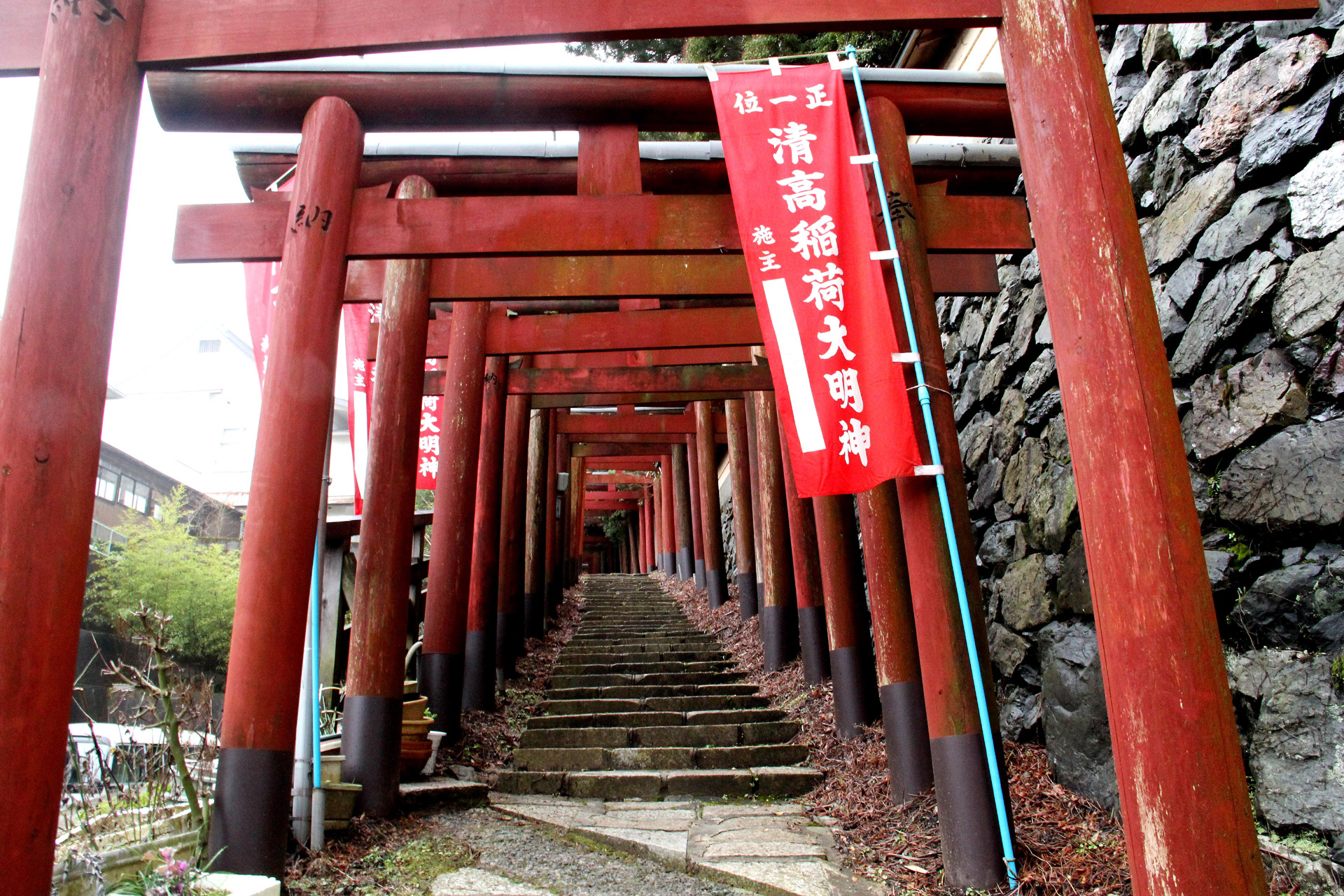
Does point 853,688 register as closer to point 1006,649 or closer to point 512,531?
point 1006,649

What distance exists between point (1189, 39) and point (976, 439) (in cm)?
323

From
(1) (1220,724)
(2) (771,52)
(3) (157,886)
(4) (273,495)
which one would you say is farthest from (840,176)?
(2) (771,52)

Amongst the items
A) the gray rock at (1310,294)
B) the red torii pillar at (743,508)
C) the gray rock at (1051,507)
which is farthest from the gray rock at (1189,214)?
the red torii pillar at (743,508)

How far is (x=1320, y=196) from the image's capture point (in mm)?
3574

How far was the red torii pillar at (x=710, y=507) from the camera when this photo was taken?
14.5 m

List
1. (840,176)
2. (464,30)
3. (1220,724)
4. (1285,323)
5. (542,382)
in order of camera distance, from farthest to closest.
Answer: (542,382), (840,176), (464,30), (1285,323), (1220,724)

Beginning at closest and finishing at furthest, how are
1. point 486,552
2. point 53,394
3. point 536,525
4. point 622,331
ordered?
point 53,394 < point 622,331 < point 486,552 < point 536,525

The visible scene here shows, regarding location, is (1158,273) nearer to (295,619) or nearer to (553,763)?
(295,619)

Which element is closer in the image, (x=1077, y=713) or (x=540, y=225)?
(x=540, y=225)

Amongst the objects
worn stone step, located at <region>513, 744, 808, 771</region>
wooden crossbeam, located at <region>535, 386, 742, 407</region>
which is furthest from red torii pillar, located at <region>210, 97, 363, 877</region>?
wooden crossbeam, located at <region>535, 386, 742, 407</region>

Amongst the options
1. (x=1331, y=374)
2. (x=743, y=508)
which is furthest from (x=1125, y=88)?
(x=743, y=508)

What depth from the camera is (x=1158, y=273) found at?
15.4 feet

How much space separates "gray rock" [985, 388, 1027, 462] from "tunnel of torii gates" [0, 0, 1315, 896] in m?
1.24

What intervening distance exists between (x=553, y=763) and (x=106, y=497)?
1680 cm
